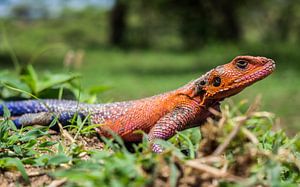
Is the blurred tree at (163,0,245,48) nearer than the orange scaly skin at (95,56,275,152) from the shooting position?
No

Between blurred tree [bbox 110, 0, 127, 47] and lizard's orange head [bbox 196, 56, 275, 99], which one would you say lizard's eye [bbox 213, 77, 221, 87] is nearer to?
lizard's orange head [bbox 196, 56, 275, 99]

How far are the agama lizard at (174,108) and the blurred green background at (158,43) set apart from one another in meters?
0.44

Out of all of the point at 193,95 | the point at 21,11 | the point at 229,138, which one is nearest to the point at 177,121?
the point at 193,95

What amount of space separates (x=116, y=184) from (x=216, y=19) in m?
21.5

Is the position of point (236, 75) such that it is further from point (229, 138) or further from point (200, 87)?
point (229, 138)

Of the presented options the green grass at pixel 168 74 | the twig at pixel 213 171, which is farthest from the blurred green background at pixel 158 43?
the twig at pixel 213 171

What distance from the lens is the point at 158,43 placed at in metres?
27.8

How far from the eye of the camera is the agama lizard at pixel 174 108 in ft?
9.05

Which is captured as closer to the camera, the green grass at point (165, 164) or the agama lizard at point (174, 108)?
the green grass at point (165, 164)

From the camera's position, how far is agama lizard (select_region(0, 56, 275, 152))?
276cm

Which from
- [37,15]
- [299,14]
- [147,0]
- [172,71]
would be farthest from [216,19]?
[37,15]

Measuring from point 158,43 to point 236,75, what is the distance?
991 inches

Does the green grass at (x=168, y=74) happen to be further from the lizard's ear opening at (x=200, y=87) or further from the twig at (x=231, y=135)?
the twig at (x=231, y=135)

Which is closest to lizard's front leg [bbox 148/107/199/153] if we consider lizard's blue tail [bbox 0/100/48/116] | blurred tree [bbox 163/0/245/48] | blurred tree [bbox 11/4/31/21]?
lizard's blue tail [bbox 0/100/48/116]
